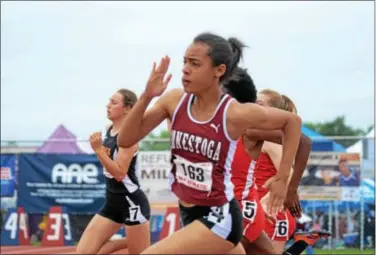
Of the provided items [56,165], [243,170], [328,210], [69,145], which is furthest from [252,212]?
[69,145]

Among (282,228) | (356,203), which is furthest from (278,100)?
(356,203)

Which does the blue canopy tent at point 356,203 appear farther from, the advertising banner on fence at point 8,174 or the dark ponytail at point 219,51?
the dark ponytail at point 219,51

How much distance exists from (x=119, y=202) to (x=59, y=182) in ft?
37.8

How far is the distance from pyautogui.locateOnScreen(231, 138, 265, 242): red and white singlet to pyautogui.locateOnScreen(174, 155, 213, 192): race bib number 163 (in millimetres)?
1399

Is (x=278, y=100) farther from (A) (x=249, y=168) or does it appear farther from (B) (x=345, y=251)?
(B) (x=345, y=251)

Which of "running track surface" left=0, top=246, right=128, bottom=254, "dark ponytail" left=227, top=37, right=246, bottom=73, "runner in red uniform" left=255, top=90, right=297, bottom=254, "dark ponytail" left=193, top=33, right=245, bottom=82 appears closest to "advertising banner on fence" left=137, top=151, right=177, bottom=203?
"running track surface" left=0, top=246, right=128, bottom=254

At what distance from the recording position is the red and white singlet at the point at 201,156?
5059 mm

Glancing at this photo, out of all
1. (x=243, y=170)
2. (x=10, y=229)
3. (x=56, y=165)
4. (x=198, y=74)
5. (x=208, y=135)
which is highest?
(x=198, y=74)

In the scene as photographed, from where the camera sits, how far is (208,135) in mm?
→ 5051

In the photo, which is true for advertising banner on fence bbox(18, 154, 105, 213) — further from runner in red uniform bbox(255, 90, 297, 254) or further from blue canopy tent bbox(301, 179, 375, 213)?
runner in red uniform bbox(255, 90, 297, 254)

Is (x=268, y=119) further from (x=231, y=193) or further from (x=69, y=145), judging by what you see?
(x=69, y=145)

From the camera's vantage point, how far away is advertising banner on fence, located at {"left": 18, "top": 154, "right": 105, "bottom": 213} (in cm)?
1903

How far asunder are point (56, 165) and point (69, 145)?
7.36 ft

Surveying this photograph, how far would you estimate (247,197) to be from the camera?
6.65m
